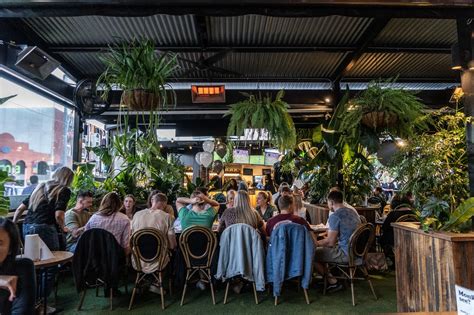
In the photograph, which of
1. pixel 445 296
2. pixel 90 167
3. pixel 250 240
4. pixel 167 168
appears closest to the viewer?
pixel 445 296

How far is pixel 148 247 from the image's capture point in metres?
4.16

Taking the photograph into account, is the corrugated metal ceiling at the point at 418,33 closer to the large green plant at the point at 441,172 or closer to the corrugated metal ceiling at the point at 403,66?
the corrugated metal ceiling at the point at 403,66

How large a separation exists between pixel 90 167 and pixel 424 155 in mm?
5437

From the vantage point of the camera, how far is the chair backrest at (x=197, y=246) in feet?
13.9

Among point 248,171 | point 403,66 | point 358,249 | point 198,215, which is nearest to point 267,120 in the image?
point 198,215

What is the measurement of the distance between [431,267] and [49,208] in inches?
162

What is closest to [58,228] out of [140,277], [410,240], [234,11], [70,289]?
[70,289]

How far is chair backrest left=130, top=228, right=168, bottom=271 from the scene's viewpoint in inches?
162

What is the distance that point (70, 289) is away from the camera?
4.88m

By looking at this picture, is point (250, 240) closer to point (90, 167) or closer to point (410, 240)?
point (410, 240)

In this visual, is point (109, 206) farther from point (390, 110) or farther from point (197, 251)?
point (390, 110)

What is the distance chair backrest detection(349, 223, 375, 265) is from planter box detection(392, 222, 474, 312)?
0.59 m

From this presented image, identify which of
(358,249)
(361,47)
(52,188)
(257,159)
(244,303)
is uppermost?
(361,47)

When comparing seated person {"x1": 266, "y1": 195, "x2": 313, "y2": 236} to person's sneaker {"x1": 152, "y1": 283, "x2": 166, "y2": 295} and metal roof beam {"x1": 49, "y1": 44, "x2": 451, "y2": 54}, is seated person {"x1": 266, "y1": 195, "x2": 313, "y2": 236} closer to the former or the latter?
person's sneaker {"x1": 152, "y1": 283, "x2": 166, "y2": 295}
